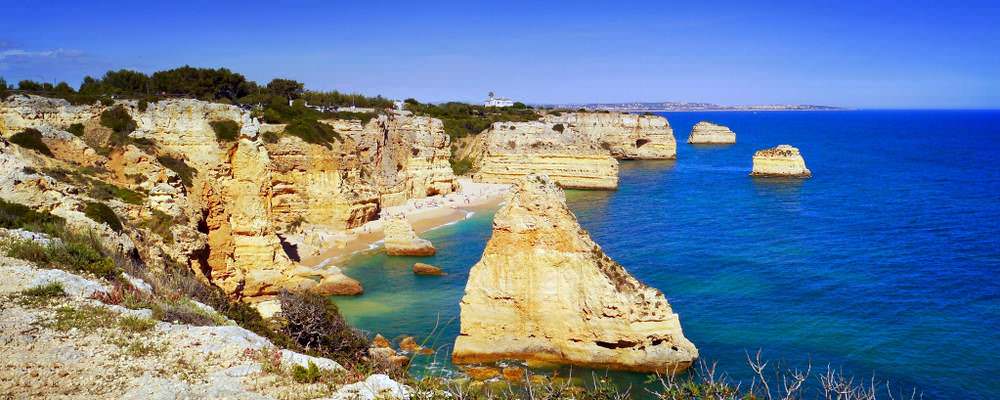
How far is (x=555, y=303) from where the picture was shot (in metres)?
20.9

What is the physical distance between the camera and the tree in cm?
7512

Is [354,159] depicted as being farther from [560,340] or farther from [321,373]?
[321,373]

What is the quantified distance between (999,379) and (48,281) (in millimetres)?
24681

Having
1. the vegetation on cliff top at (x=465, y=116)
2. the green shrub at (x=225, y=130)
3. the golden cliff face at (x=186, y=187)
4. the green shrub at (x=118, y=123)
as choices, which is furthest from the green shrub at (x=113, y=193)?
the vegetation on cliff top at (x=465, y=116)

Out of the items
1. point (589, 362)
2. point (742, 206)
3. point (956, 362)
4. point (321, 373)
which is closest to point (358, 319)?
point (589, 362)

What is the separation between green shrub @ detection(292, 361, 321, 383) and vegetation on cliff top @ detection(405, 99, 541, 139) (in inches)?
2928

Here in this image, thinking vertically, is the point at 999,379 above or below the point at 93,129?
below

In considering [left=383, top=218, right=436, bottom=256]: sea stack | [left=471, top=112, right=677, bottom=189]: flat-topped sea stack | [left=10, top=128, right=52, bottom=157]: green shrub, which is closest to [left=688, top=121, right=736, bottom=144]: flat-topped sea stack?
[left=471, top=112, right=677, bottom=189]: flat-topped sea stack

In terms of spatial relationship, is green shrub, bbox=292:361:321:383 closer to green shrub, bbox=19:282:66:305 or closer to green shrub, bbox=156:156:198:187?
green shrub, bbox=19:282:66:305

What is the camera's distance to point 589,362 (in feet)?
67.8

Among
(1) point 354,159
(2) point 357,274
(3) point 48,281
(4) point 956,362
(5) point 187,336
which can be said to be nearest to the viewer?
(5) point 187,336

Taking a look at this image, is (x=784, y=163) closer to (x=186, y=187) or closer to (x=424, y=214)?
(x=424, y=214)

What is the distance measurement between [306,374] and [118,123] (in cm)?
2241

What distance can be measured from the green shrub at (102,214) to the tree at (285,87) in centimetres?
6028
